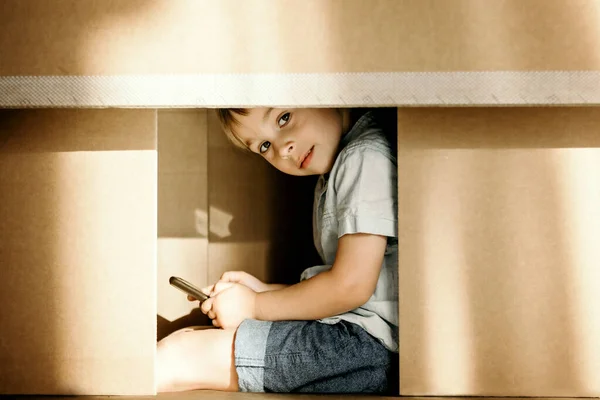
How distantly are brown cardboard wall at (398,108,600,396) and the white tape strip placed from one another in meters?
0.05

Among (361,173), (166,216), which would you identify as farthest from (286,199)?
(361,173)

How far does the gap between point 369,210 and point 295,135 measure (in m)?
0.15

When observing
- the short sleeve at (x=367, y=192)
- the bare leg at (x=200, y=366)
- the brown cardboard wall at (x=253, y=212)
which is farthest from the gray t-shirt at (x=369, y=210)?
the brown cardboard wall at (x=253, y=212)

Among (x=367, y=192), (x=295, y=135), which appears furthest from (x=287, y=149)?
(x=367, y=192)

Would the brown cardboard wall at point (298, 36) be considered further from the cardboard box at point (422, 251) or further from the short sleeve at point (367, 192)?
the short sleeve at point (367, 192)

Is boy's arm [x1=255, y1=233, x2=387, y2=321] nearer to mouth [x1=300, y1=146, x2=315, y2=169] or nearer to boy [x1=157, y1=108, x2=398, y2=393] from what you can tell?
boy [x1=157, y1=108, x2=398, y2=393]

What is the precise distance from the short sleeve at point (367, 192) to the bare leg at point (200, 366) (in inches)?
7.2

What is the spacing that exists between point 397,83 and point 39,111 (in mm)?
322

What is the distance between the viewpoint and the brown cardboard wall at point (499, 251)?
56 centimetres

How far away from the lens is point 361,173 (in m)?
0.66

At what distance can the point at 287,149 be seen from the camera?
0.73m

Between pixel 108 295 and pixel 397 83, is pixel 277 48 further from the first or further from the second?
pixel 108 295

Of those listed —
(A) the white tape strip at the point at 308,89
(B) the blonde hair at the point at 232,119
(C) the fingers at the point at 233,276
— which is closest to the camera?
(A) the white tape strip at the point at 308,89

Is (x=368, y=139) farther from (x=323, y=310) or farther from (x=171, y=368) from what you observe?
(x=171, y=368)
